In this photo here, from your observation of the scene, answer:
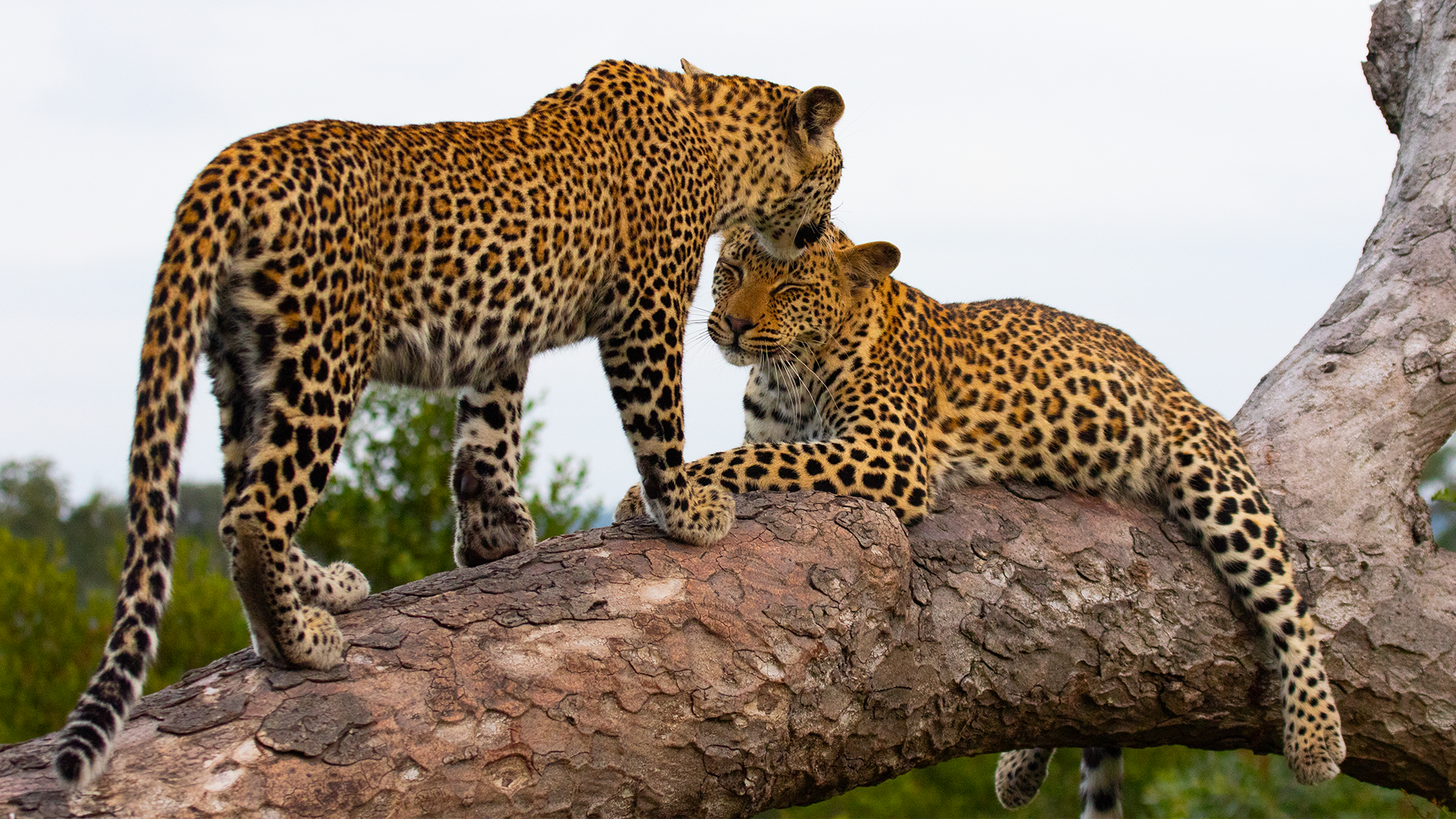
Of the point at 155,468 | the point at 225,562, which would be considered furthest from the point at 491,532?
the point at 225,562

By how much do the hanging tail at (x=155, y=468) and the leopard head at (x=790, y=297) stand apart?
10.3 feet

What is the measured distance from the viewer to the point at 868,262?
7234 mm

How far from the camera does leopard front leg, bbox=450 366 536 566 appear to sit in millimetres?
6574

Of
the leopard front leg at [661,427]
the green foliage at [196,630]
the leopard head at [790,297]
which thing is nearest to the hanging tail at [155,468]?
the leopard front leg at [661,427]

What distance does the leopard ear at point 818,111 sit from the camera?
22.6 feet

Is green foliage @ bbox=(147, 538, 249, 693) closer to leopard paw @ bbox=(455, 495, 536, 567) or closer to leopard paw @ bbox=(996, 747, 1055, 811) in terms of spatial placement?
leopard paw @ bbox=(455, 495, 536, 567)

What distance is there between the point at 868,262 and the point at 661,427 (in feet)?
6.55

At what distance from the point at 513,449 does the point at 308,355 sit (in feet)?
6.99

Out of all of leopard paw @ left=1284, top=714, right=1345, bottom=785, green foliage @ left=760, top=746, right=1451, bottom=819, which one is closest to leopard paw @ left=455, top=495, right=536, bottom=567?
leopard paw @ left=1284, top=714, right=1345, bottom=785

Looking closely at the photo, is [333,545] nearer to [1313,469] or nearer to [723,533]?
[723,533]

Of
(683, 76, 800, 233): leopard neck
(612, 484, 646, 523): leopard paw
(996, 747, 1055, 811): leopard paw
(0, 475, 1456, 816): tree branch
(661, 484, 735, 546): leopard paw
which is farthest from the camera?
(996, 747, 1055, 811): leopard paw

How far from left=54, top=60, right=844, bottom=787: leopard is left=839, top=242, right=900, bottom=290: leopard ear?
0.30m

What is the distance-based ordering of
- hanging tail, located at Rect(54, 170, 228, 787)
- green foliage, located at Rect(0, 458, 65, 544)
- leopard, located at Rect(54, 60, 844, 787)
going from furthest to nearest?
green foliage, located at Rect(0, 458, 65, 544) < leopard, located at Rect(54, 60, 844, 787) < hanging tail, located at Rect(54, 170, 228, 787)

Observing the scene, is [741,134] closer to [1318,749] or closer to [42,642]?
[1318,749]
